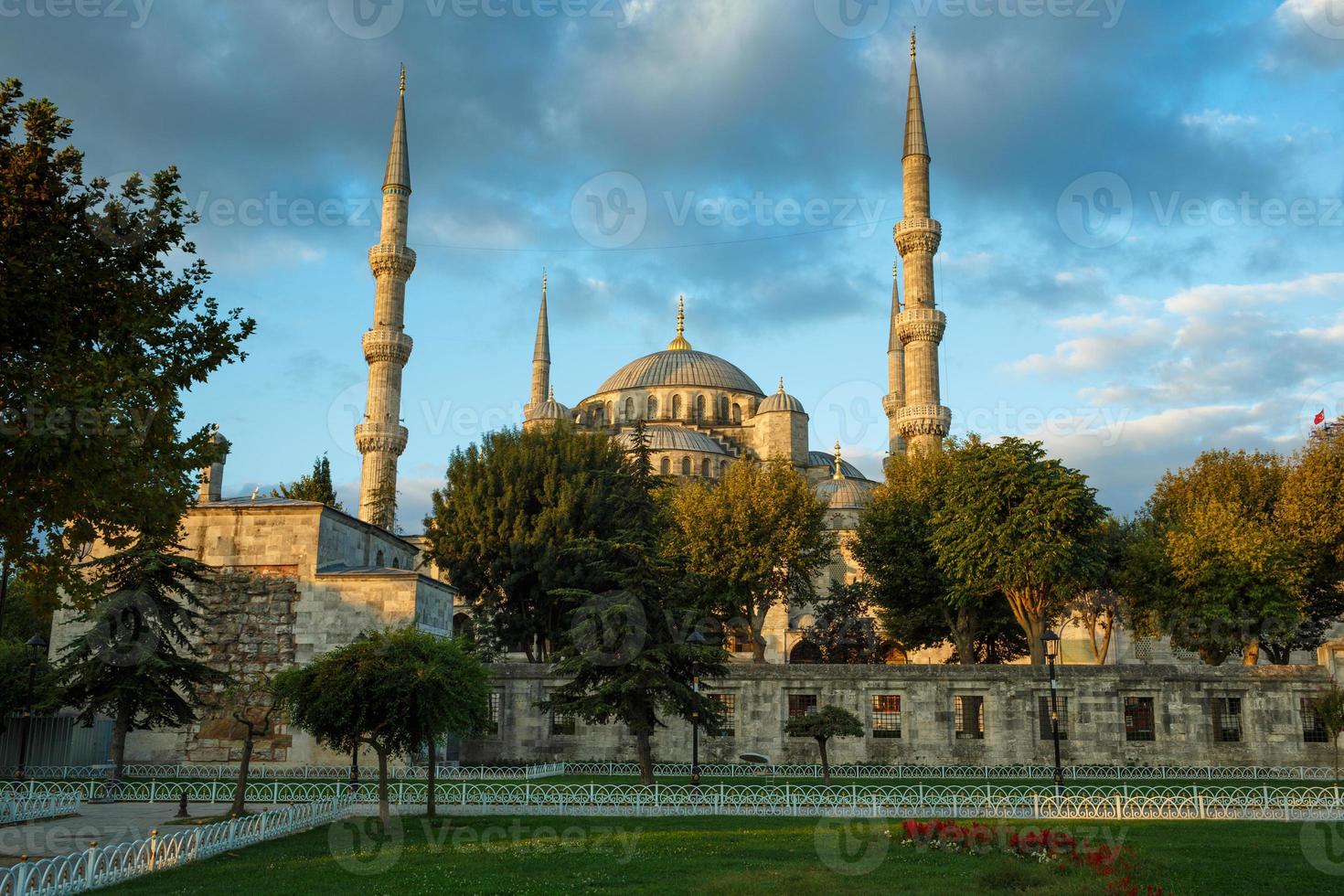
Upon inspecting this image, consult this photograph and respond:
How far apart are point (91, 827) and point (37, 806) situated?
2.59 metres

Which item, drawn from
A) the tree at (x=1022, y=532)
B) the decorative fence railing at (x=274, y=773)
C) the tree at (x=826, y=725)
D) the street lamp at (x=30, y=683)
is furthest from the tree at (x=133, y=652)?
the tree at (x=1022, y=532)

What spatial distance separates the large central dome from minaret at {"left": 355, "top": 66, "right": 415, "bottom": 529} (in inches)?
1178

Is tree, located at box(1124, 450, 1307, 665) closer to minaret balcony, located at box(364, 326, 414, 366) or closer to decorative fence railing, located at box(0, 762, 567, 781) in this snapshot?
decorative fence railing, located at box(0, 762, 567, 781)

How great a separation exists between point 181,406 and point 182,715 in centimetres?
1430

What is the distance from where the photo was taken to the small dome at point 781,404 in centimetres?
7112

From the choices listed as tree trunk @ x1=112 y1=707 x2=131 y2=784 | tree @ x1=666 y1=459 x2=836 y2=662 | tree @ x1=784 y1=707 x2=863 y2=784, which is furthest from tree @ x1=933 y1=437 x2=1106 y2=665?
tree trunk @ x1=112 y1=707 x2=131 y2=784

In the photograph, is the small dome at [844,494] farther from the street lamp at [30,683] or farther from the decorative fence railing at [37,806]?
the decorative fence railing at [37,806]

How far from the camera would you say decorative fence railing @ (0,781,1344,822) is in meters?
20.6

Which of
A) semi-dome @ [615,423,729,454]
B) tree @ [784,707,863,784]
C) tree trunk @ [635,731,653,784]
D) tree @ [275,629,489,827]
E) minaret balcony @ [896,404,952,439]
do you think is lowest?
tree trunk @ [635,731,653,784]

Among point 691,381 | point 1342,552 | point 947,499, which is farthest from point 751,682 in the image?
point 691,381

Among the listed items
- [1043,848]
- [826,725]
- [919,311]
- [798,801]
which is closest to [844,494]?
[919,311]

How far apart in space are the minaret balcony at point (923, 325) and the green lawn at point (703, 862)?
33.8m

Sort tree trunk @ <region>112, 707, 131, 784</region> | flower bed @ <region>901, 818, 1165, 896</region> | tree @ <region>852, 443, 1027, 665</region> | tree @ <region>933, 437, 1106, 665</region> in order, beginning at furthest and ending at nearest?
tree @ <region>852, 443, 1027, 665</region>, tree @ <region>933, 437, 1106, 665</region>, tree trunk @ <region>112, 707, 131, 784</region>, flower bed @ <region>901, 818, 1165, 896</region>

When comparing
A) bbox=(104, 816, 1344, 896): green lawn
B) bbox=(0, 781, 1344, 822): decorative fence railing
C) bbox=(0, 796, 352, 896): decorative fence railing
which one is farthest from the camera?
bbox=(0, 781, 1344, 822): decorative fence railing
